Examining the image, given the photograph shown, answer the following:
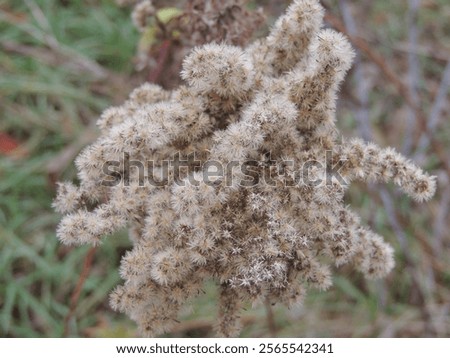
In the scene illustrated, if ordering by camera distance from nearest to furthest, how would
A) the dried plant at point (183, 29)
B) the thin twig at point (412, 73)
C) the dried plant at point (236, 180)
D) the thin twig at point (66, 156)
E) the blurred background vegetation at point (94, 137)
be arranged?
the dried plant at point (236, 180), the dried plant at point (183, 29), the blurred background vegetation at point (94, 137), the thin twig at point (66, 156), the thin twig at point (412, 73)

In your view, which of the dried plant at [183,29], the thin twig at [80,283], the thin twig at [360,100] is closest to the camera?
the dried plant at [183,29]

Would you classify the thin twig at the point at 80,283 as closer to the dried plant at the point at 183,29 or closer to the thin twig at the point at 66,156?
the dried plant at the point at 183,29

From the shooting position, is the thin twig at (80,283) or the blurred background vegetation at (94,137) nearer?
the thin twig at (80,283)

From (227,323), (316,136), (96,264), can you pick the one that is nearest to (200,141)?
(316,136)

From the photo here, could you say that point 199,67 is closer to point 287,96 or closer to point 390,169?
point 287,96

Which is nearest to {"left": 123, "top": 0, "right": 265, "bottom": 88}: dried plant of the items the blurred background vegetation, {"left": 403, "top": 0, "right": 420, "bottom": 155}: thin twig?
the blurred background vegetation

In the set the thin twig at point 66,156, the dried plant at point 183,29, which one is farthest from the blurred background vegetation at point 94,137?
the dried plant at point 183,29

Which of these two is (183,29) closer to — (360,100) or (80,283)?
(80,283)

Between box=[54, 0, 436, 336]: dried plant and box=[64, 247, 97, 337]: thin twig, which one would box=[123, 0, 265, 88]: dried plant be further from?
box=[64, 247, 97, 337]: thin twig
